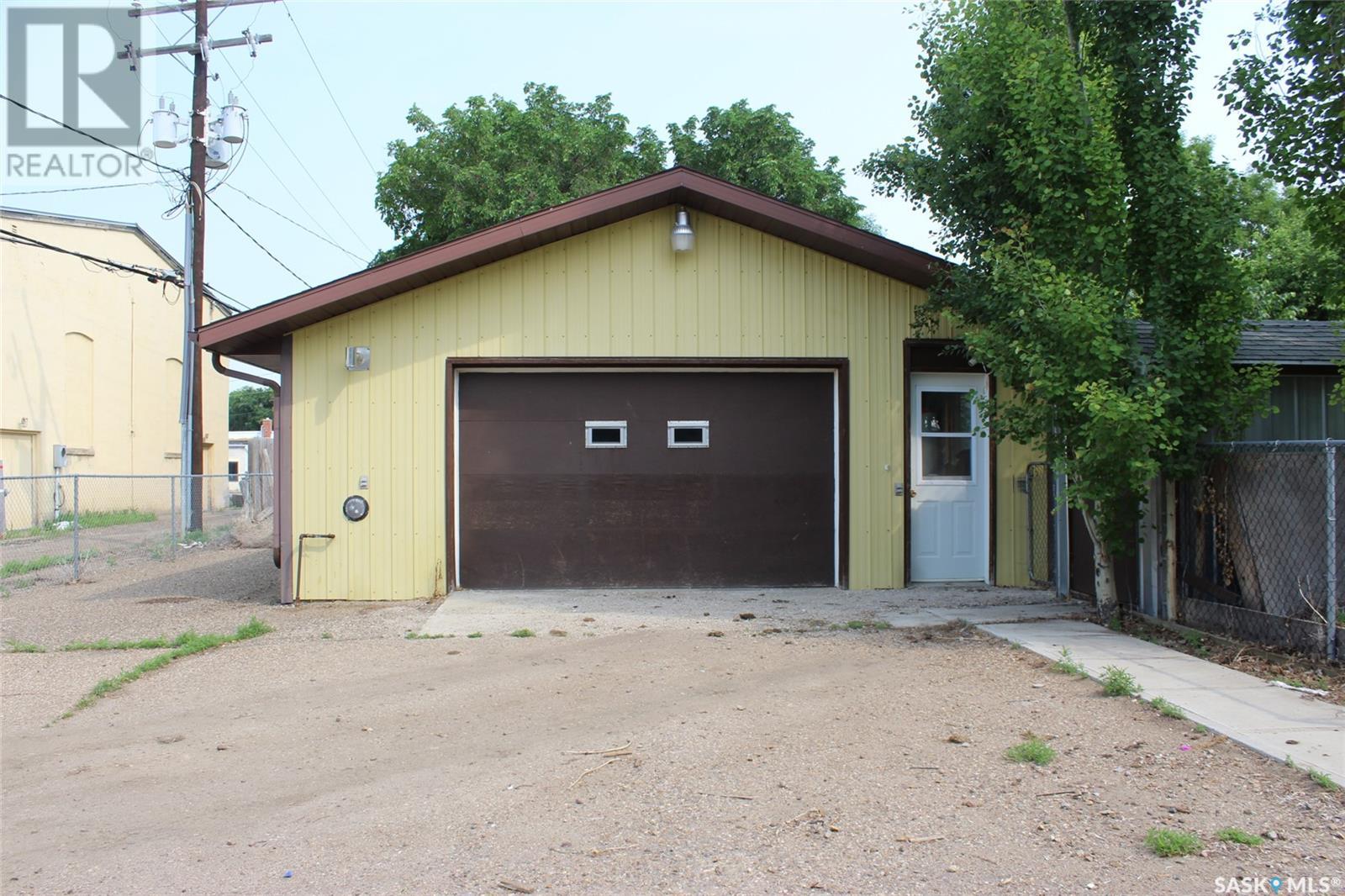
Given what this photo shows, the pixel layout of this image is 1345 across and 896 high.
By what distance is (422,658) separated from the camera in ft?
24.4

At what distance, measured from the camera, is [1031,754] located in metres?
4.80

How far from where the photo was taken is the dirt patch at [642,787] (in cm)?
372

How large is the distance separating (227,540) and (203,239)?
585 cm

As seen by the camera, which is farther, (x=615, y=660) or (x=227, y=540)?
(x=227, y=540)

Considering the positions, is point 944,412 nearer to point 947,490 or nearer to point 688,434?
point 947,490

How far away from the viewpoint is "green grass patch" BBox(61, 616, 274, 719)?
6543 mm

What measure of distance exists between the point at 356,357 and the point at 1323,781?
8601 mm

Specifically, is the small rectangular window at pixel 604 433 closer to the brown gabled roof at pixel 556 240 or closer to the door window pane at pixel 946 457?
the brown gabled roof at pixel 556 240

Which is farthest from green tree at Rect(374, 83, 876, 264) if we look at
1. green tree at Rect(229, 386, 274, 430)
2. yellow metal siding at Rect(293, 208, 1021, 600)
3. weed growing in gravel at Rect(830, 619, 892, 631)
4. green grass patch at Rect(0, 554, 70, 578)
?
green tree at Rect(229, 386, 274, 430)

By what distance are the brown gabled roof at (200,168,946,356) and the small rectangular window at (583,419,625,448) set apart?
1.92 metres

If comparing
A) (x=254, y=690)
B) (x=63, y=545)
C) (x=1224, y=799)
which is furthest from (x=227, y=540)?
(x=1224, y=799)

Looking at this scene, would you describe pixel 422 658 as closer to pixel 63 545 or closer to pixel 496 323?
pixel 496 323

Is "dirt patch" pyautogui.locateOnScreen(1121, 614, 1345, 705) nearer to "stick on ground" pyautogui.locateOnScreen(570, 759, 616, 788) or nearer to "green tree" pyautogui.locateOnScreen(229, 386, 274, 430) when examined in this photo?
"stick on ground" pyautogui.locateOnScreen(570, 759, 616, 788)

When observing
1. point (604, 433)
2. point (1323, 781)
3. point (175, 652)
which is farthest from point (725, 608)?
point (1323, 781)
